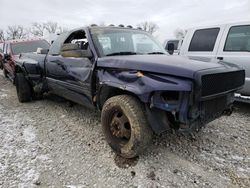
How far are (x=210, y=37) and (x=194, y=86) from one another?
362 cm

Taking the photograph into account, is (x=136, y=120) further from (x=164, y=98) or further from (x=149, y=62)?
(x=149, y=62)

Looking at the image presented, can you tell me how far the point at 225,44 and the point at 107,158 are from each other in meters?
3.80

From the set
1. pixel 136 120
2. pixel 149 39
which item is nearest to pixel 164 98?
pixel 136 120

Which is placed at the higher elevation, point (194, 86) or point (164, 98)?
point (194, 86)

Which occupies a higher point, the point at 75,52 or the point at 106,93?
the point at 75,52

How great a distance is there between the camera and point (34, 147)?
3.62m

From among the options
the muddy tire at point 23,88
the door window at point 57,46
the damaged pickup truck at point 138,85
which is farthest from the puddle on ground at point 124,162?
the muddy tire at point 23,88

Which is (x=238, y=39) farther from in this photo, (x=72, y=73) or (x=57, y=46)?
(x=57, y=46)

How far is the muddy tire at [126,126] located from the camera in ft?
9.70

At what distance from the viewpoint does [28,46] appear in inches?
344

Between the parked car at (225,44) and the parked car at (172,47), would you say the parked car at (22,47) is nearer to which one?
the parked car at (172,47)

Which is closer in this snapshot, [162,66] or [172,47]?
[162,66]

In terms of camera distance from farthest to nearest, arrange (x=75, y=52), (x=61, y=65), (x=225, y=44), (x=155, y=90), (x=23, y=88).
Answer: (x=23, y=88) → (x=225, y=44) → (x=61, y=65) → (x=75, y=52) → (x=155, y=90)

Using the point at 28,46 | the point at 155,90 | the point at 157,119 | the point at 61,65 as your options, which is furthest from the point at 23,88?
the point at 155,90
